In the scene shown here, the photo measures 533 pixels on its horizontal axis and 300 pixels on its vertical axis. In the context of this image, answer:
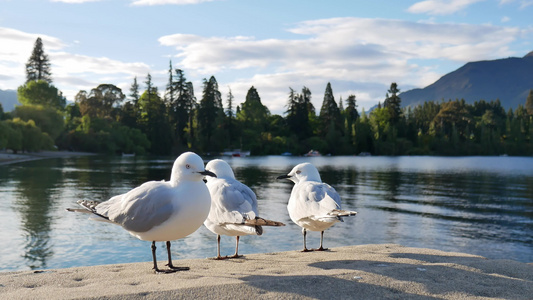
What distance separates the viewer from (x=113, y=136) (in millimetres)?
102625

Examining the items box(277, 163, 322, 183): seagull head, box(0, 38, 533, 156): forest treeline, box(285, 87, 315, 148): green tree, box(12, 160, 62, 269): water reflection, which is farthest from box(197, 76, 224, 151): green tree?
box(277, 163, 322, 183): seagull head

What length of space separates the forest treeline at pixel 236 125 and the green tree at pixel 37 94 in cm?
19

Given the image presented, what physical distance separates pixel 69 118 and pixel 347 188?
10559cm

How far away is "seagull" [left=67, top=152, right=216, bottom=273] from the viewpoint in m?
5.53

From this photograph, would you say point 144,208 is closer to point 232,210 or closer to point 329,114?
point 232,210

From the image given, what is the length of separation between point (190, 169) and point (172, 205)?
0.48 m

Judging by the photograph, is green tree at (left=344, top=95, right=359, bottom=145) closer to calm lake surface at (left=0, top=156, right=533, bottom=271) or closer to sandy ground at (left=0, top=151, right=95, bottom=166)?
sandy ground at (left=0, top=151, right=95, bottom=166)

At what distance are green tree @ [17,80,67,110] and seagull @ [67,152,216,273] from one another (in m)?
103

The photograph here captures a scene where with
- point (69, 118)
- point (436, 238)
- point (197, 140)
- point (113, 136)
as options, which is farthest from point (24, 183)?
point (69, 118)

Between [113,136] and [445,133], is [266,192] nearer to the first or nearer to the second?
[113,136]

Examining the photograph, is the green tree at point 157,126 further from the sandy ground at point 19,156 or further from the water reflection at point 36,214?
the water reflection at point 36,214

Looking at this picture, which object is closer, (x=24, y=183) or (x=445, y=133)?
(x=24, y=183)

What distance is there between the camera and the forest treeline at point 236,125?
101 metres

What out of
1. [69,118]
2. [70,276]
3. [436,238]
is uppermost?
[69,118]
